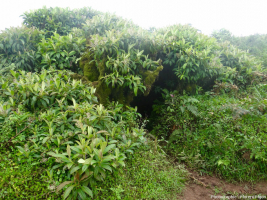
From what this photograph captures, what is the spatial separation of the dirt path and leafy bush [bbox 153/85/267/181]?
0.65 ft

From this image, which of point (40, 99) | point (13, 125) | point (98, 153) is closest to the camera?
point (98, 153)

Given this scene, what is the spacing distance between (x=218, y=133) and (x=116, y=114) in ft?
8.85

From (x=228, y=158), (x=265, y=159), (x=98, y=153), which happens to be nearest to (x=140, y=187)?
(x=98, y=153)

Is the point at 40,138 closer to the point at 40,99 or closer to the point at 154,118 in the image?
the point at 40,99

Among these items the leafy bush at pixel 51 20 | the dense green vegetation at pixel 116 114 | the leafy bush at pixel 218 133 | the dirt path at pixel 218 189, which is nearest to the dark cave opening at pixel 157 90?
the dense green vegetation at pixel 116 114

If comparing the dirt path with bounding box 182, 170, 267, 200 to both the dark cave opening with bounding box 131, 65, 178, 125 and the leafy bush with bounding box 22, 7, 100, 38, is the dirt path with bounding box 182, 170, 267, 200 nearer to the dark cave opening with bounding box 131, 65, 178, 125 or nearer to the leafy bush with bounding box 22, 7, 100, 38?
the dark cave opening with bounding box 131, 65, 178, 125

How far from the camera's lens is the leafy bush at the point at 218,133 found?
11.7ft

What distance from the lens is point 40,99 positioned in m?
3.11

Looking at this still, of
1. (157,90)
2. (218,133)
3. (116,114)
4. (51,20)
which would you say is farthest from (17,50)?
(218,133)

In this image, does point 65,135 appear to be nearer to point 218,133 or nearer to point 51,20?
point 218,133

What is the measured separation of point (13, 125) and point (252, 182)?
4.79 meters

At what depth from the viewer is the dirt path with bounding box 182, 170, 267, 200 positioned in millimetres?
3043

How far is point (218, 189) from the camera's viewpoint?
10.8 ft

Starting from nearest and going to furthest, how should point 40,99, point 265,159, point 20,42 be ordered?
point 40,99 → point 265,159 → point 20,42
